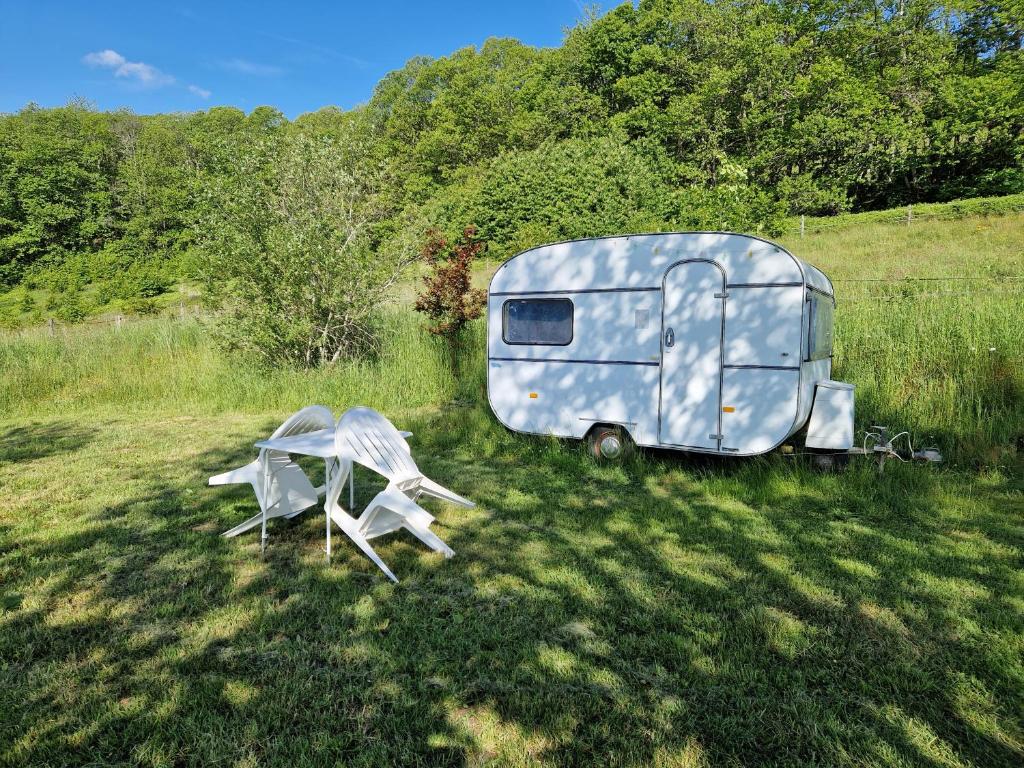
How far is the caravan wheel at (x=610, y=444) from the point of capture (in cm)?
682

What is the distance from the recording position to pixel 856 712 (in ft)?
8.34

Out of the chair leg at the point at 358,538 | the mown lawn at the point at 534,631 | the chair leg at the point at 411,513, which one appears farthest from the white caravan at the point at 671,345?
the chair leg at the point at 358,538

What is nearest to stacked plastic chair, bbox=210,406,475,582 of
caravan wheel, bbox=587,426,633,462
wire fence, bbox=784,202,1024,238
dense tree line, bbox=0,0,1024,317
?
caravan wheel, bbox=587,426,633,462

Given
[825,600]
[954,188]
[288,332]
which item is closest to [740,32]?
[954,188]

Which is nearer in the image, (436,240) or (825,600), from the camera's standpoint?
(825,600)

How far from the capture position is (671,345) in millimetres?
6426

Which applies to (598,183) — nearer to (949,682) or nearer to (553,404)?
(553,404)

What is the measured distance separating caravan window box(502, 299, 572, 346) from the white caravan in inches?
0.6

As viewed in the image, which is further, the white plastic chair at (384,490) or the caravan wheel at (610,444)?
the caravan wheel at (610,444)

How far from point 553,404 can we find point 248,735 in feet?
17.2

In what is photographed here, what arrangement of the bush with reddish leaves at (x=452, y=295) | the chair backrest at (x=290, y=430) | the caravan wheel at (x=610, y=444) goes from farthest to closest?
1. the bush with reddish leaves at (x=452, y=295)
2. the caravan wheel at (x=610, y=444)
3. the chair backrest at (x=290, y=430)

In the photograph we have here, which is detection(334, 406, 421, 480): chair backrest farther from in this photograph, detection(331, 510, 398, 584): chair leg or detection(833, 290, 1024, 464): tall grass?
detection(833, 290, 1024, 464): tall grass

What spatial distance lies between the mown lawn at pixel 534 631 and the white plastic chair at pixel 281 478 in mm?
203

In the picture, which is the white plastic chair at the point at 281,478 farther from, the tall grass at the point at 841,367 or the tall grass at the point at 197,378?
the tall grass at the point at 197,378
